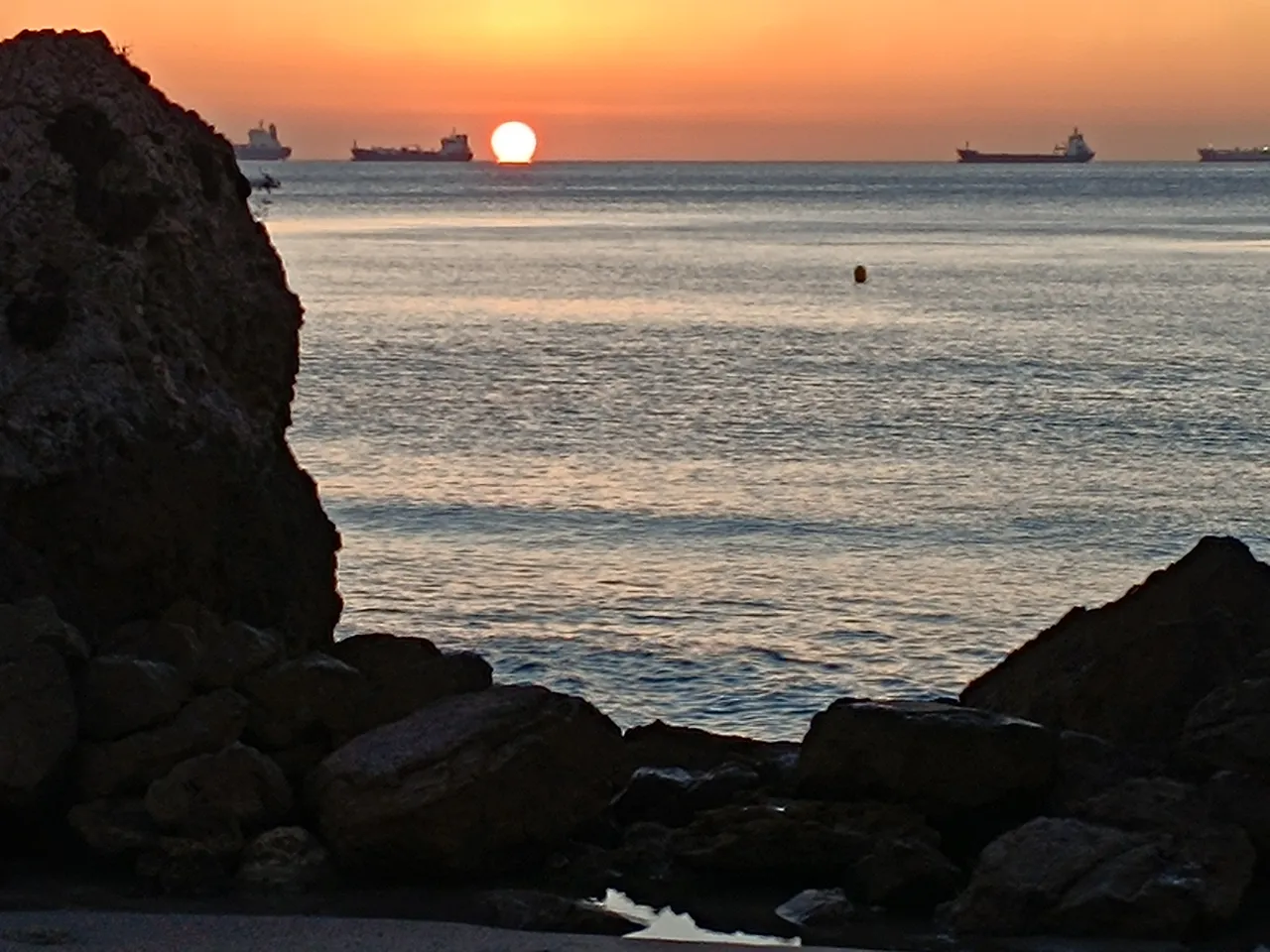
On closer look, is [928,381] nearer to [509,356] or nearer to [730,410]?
[730,410]

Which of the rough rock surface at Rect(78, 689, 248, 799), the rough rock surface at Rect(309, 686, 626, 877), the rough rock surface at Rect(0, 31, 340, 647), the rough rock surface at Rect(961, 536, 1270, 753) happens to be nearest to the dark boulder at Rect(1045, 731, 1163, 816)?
the rough rock surface at Rect(961, 536, 1270, 753)

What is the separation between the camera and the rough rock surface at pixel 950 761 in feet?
41.7

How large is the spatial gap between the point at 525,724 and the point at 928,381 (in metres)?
33.3

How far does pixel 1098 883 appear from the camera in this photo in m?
11.4

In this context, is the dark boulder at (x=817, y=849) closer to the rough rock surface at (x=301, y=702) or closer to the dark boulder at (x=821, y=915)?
the dark boulder at (x=821, y=915)

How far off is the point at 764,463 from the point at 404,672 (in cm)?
1918

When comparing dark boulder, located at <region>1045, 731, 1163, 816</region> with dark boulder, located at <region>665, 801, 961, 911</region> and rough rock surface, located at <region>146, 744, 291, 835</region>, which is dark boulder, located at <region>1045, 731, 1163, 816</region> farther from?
rough rock surface, located at <region>146, 744, 291, 835</region>

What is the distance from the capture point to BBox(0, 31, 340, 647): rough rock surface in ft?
45.2

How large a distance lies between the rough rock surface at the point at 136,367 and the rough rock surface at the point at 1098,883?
566cm

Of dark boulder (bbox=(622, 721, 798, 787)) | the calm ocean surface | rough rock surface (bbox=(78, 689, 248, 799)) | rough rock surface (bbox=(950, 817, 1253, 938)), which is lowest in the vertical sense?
the calm ocean surface

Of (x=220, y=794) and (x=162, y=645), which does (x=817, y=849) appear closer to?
(x=220, y=794)

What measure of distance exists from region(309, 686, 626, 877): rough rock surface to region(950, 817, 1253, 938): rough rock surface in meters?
2.38

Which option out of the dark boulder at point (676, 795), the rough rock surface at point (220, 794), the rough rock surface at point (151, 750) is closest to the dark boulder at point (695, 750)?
the dark boulder at point (676, 795)

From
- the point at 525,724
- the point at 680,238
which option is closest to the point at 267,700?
the point at 525,724
